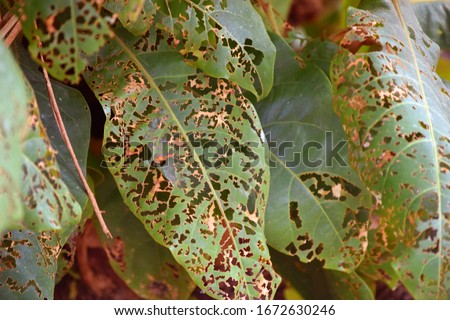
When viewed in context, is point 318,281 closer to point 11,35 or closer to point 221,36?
point 221,36

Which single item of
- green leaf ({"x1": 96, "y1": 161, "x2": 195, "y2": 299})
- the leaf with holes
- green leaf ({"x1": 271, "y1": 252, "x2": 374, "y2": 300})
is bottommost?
green leaf ({"x1": 271, "y1": 252, "x2": 374, "y2": 300})

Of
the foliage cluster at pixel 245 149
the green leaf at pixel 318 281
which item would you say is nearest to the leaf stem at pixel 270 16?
the foliage cluster at pixel 245 149

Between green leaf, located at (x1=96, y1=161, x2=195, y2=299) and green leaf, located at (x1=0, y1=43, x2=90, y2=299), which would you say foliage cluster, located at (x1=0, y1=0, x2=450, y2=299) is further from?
green leaf, located at (x1=96, y1=161, x2=195, y2=299)

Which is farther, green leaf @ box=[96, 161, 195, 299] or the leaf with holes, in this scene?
green leaf @ box=[96, 161, 195, 299]

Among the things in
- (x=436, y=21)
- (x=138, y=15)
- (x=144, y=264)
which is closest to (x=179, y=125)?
(x=138, y=15)

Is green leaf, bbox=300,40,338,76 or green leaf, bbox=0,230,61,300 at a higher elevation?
green leaf, bbox=300,40,338,76

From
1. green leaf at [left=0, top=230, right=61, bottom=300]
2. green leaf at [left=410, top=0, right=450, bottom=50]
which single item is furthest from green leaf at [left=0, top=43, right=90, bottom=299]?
green leaf at [left=410, top=0, right=450, bottom=50]
